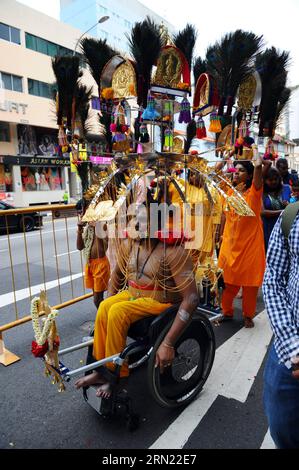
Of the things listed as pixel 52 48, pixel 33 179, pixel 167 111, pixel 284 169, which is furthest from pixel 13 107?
pixel 167 111

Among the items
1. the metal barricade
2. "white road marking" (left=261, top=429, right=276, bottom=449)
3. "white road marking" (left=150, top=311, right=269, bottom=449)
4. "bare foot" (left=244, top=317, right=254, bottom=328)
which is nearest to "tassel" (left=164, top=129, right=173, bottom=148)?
the metal barricade

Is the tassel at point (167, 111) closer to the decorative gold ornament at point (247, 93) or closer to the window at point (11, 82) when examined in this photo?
the decorative gold ornament at point (247, 93)

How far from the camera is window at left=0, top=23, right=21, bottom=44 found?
17.0 m

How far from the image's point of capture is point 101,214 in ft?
6.04

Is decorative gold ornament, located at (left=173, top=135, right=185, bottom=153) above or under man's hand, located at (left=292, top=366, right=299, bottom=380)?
above

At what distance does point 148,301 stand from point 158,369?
0.42 m

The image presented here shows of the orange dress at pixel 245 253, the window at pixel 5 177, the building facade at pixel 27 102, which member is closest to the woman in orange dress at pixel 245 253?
the orange dress at pixel 245 253

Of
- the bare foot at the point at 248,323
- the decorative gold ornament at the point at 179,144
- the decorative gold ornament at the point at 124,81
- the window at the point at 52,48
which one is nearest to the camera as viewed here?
the decorative gold ornament at the point at 124,81

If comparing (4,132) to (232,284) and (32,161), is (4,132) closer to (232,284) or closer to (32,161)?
(32,161)

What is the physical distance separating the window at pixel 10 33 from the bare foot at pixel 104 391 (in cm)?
2040

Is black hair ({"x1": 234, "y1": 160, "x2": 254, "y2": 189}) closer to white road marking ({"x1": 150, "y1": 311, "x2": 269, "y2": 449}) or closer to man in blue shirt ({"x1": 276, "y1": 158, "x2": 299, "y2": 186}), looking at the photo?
white road marking ({"x1": 150, "y1": 311, "x2": 269, "y2": 449})

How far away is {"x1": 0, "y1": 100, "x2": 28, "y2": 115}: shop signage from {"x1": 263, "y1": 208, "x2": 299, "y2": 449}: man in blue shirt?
63.3ft

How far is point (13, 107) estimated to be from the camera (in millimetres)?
17781

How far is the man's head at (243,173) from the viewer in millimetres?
3189
